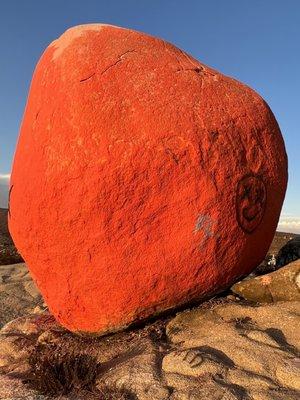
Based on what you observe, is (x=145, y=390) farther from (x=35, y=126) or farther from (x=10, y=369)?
(x=35, y=126)

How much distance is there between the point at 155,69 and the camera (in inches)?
213

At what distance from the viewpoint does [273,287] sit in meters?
5.96

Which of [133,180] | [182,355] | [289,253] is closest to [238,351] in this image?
[182,355]

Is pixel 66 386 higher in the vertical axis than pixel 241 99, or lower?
lower

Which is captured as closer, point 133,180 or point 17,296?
point 133,180

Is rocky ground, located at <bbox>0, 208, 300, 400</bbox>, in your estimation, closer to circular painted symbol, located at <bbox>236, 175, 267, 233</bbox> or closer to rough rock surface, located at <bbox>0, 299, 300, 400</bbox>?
rough rock surface, located at <bbox>0, 299, 300, 400</bbox>

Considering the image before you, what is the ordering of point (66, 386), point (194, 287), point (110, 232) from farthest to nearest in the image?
point (194, 287)
point (110, 232)
point (66, 386)

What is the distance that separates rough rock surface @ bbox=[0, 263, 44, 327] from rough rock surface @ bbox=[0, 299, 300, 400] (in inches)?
115

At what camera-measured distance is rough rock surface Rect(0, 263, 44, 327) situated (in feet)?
28.9

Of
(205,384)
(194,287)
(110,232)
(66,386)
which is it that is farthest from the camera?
(194,287)

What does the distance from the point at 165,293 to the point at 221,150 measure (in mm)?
1718

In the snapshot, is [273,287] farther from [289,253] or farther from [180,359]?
[180,359]

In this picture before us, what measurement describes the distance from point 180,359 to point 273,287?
7.00ft

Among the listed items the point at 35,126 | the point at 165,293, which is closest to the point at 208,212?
the point at 165,293
